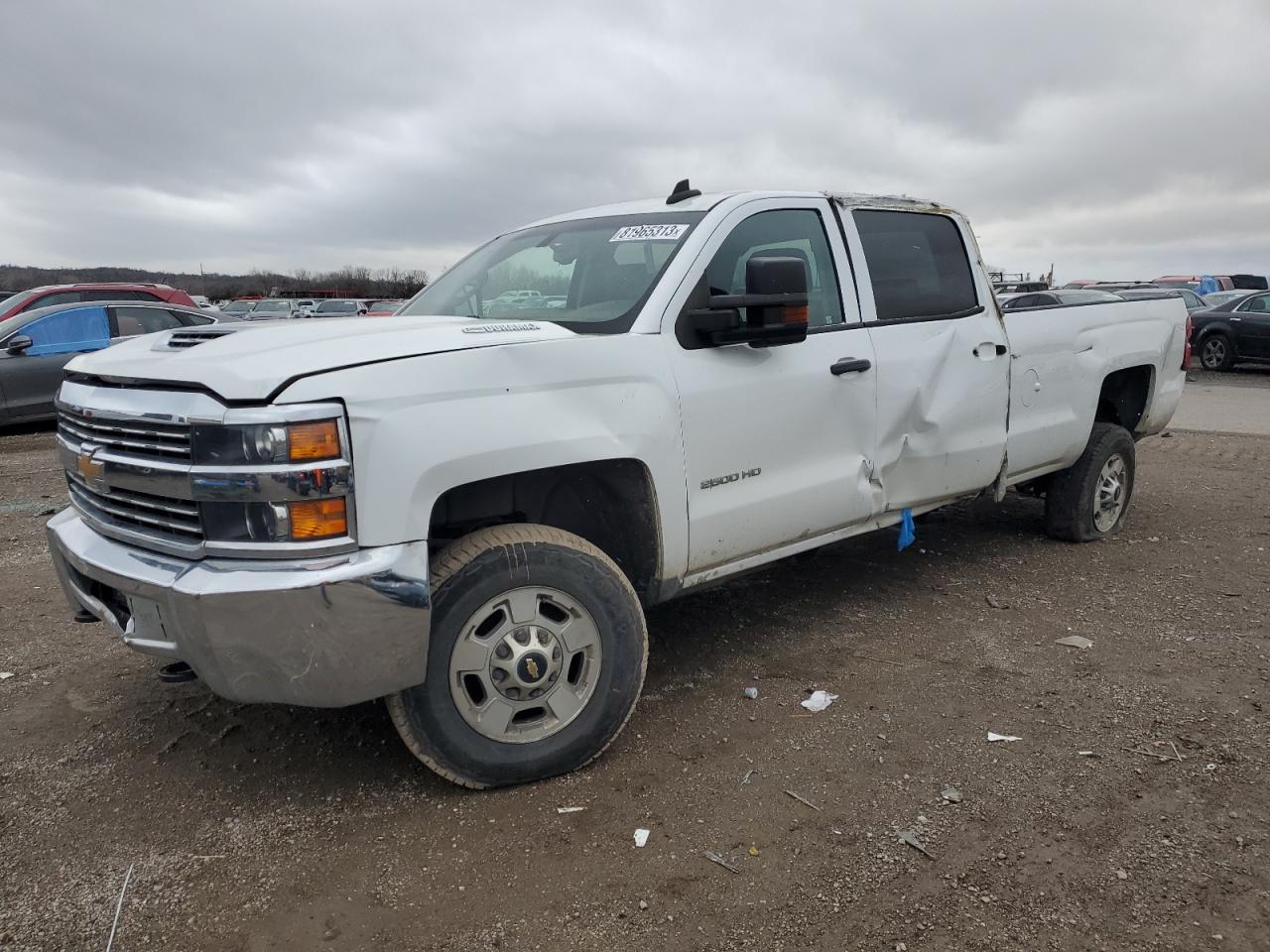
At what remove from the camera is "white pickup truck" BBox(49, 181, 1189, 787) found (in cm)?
264

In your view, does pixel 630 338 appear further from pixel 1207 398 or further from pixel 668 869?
pixel 1207 398

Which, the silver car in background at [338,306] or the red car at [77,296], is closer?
the red car at [77,296]

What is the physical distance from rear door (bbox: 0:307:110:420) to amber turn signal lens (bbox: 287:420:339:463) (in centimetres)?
950

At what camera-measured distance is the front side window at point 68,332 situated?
35.5ft

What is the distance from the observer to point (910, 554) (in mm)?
5871

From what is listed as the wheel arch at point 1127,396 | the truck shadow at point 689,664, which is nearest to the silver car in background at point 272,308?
the truck shadow at point 689,664

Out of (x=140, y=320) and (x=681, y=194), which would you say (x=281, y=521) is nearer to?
(x=681, y=194)

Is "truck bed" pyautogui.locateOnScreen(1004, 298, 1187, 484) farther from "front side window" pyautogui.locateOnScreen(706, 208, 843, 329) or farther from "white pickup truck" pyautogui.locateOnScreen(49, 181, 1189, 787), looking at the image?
"front side window" pyautogui.locateOnScreen(706, 208, 843, 329)

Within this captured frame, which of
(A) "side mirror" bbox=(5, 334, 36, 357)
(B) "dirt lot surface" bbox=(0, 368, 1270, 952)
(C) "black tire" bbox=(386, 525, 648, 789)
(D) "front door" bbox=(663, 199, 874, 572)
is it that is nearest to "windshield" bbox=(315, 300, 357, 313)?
(A) "side mirror" bbox=(5, 334, 36, 357)

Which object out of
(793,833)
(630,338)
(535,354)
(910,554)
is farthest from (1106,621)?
(535,354)

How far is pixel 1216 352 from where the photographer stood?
1892cm

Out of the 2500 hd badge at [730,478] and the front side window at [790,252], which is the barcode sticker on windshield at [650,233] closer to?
the front side window at [790,252]

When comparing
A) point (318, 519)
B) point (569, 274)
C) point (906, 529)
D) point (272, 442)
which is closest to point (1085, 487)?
point (906, 529)

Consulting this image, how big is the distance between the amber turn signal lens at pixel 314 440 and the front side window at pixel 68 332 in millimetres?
9952
